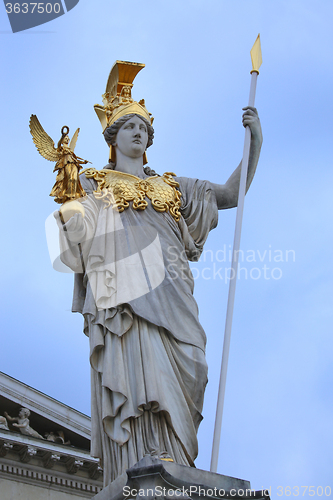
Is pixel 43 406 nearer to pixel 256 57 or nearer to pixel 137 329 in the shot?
pixel 256 57

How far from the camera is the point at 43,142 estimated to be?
10.0 meters

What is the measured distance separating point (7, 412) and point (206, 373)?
55.0ft

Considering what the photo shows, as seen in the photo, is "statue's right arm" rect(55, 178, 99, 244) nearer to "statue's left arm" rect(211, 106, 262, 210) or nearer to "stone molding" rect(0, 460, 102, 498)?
"statue's left arm" rect(211, 106, 262, 210)

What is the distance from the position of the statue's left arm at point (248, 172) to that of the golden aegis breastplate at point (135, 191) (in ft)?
1.60

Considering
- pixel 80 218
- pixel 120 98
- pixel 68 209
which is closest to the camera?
pixel 68 209

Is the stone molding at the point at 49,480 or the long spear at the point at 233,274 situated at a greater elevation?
the stone molding at the point at 49,480

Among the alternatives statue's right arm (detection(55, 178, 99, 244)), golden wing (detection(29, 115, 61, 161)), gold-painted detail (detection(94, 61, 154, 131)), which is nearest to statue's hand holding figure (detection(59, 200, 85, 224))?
statue's right arm (detection(55, 178, 99, 244))

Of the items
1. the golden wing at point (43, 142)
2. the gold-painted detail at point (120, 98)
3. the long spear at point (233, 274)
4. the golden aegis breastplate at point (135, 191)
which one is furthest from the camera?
the gold-painted detail at point (120, 98)

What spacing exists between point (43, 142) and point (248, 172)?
2192 millimetres

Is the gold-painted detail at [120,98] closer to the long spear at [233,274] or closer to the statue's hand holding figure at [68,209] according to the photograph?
the long spear at [233,274]

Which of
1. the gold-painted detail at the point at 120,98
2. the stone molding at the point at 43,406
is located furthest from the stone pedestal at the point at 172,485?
the stone molding at the point at 43,406

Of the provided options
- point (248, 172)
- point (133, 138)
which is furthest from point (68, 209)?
point (248, 172)

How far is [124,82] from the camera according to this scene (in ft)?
36.2

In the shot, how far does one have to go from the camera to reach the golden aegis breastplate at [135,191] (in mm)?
10133
